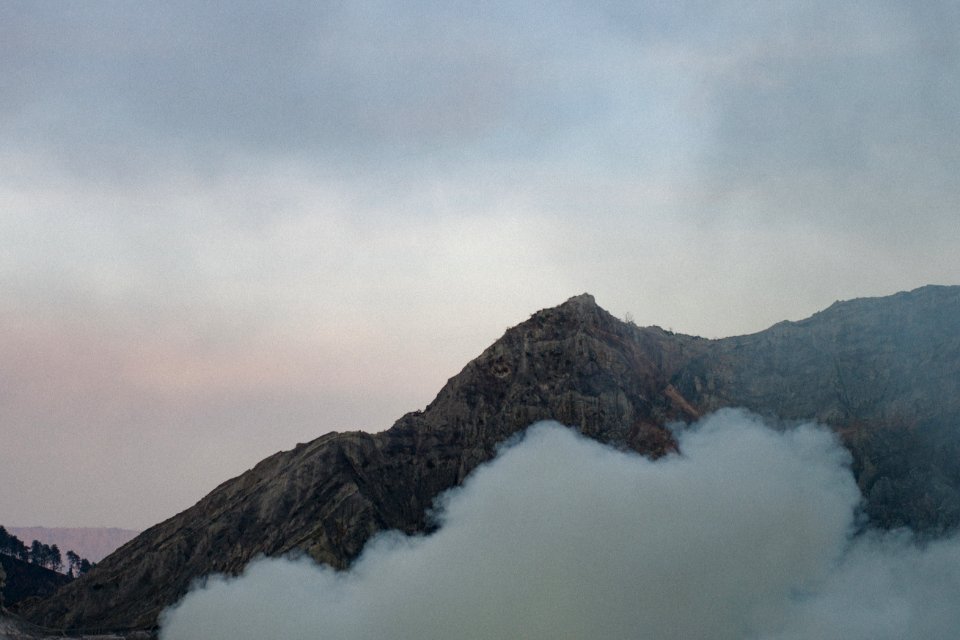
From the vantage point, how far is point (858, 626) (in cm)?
14700

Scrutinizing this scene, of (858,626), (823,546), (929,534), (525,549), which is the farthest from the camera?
(929,534)

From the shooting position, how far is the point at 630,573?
153 metres

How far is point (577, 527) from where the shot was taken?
16050 centimetres

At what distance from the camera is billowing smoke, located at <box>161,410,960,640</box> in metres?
150

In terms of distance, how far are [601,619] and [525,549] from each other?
15.9 metres

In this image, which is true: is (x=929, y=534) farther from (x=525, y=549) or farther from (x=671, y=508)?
(x=525, y=549)

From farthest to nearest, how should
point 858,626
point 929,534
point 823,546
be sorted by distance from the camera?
point 929,534 < point 823,546 < point 858,626

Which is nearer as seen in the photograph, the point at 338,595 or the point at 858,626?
the point at 858,626

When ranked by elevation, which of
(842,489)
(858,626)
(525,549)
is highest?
(842,489)

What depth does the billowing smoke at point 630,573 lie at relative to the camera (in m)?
150

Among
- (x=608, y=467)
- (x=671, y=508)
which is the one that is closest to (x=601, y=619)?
(x=671, y=508)

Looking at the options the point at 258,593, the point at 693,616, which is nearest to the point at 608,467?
the point at 693,616

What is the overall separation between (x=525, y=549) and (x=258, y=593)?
1812 inches

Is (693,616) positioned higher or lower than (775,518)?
lower
